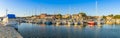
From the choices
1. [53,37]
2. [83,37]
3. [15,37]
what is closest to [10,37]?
[15,37]

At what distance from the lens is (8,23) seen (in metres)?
52.4

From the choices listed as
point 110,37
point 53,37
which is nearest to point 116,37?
point 110,37

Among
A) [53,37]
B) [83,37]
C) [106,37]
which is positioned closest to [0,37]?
[53,37]

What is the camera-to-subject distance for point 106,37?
44.6 m

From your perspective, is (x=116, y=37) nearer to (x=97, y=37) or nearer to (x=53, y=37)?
(x=97, y=37)

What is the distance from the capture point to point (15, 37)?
88.0 feet

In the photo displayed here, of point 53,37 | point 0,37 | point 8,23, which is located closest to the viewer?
point 0,37

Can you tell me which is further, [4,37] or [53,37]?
[53,37]

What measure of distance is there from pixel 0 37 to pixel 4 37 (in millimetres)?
410

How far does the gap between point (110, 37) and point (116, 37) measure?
105 cm

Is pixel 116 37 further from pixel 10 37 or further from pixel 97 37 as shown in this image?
pixel 10 37

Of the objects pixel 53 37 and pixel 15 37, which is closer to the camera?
pixel 15 37

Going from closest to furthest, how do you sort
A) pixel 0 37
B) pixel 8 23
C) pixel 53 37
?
pixel 0 37 < pixel 53 37 < pixel 8 23

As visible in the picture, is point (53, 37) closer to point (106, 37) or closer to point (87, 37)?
point (87, 37)
